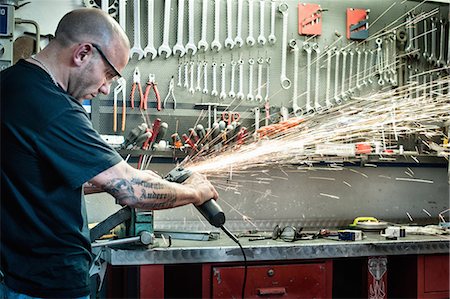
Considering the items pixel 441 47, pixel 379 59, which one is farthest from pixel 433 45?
pixel 379 59

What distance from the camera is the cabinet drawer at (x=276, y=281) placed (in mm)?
3016

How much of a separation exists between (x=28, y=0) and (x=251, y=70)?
1.58 metres

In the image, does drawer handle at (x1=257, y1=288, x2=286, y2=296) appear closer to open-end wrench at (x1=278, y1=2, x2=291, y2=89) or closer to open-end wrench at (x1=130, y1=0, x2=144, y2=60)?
open-end wrench at (x1=278, y1=2, x2=291, y2=89)

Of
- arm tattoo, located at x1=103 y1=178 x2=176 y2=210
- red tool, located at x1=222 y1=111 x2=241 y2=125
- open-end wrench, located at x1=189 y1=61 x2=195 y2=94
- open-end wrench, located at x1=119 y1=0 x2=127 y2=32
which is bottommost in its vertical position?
arm tattoo, located at x1=103 y1=178 x2=176 y2=210

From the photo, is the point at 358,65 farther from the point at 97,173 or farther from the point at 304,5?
the point at 97,173

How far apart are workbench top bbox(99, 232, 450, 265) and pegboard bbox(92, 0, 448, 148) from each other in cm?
98

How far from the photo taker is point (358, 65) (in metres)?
4.23

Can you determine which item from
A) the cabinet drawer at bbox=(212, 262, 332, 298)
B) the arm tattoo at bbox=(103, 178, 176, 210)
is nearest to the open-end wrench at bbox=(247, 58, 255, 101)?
the cabinet drawer at bbox=(212, 262, 332, 298)

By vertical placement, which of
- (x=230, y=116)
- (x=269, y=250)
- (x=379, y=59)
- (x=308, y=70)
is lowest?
(x=269, y=250)

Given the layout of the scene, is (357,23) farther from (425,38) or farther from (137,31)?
(137,31)

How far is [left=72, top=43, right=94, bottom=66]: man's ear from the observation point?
1935 millimetres

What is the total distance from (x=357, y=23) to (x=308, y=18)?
39cm

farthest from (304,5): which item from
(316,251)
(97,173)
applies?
(97,173)

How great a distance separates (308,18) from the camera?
416 cm
